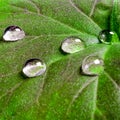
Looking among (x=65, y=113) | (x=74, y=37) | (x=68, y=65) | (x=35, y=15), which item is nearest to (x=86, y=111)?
(x=65, y=113)

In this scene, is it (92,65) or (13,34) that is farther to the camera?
(13,34)

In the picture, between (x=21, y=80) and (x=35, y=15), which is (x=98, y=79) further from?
(x=35, y=15)

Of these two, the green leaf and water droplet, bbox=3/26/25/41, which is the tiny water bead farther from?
water droplet, bbox=3/26/25/41

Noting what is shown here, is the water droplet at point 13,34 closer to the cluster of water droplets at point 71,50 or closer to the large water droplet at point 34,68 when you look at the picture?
the cluster of water droplets at point 71,50

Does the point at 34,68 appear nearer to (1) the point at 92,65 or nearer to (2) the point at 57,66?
(2) the point at 57,66

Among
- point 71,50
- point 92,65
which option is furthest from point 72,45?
point 92,65

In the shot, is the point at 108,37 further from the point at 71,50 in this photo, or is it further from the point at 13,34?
the point at 13,34
